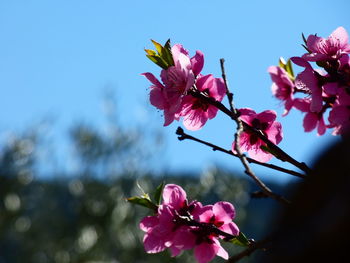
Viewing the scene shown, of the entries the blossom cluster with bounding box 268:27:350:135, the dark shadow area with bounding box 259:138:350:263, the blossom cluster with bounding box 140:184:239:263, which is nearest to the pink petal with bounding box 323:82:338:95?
the blossom cluster with bounding box 268:27:350:135

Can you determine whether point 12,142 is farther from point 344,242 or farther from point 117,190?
point 344,242

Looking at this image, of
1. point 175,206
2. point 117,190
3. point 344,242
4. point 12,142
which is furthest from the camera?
point 117,190

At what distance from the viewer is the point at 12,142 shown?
8656 mm

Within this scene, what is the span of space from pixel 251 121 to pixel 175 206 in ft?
0.58

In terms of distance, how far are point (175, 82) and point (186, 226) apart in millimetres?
208

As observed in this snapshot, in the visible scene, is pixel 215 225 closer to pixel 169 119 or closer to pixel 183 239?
pixel 183 239

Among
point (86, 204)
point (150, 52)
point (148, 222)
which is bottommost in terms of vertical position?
point (86, 204)

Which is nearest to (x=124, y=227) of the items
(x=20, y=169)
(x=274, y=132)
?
(x=20, y=169)

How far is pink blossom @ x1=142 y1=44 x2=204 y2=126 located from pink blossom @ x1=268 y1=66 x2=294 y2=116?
26 cm

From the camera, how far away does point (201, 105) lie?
2.88 ft

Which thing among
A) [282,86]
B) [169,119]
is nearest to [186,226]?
[169,119]

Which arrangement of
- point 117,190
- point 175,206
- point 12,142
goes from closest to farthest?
point 175,206
point 12,142
point 117,190

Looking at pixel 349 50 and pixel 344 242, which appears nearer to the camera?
pixel 344 242

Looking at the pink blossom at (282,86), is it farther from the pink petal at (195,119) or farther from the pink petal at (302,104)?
the pink petal at (195,119)
